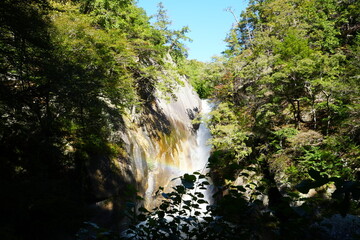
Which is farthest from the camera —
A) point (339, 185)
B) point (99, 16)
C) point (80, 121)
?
point (99, 16)

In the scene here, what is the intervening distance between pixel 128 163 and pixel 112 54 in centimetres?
508

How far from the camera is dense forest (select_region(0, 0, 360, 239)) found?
1812 millimetres

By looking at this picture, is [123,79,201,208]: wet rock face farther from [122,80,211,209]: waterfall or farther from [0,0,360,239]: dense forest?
[0,0,360,239]: dense forest

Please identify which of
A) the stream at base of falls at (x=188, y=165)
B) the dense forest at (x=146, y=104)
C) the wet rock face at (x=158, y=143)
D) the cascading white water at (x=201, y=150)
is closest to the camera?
the dense forest at (x=146, y=104)

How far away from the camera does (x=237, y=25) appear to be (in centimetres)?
2038

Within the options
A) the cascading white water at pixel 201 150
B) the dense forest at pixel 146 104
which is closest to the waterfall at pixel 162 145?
the cascading white water at pixel 201 150

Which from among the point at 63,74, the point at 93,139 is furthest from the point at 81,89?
the point at 93,139

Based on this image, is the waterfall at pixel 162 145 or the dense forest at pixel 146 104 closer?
the dense forest at pixel 146 104

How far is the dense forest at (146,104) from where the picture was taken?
1.81 metres

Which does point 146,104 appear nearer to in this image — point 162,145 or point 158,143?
point 158,143

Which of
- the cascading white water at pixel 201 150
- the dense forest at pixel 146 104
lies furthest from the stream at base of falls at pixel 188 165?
the dense forest at pixel 146 104

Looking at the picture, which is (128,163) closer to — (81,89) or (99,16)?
(81,89)

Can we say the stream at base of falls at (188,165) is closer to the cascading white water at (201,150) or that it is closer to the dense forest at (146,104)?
the cascading white water at (201,150)

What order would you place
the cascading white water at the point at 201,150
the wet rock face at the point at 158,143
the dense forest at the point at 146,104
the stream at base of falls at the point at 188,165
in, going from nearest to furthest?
the dense forest at the point at 146,104 → the wet rock face at the point at 158,143 → the stream at base of falls at the point at 188,165 → the cascading white water at the point at 201,150
